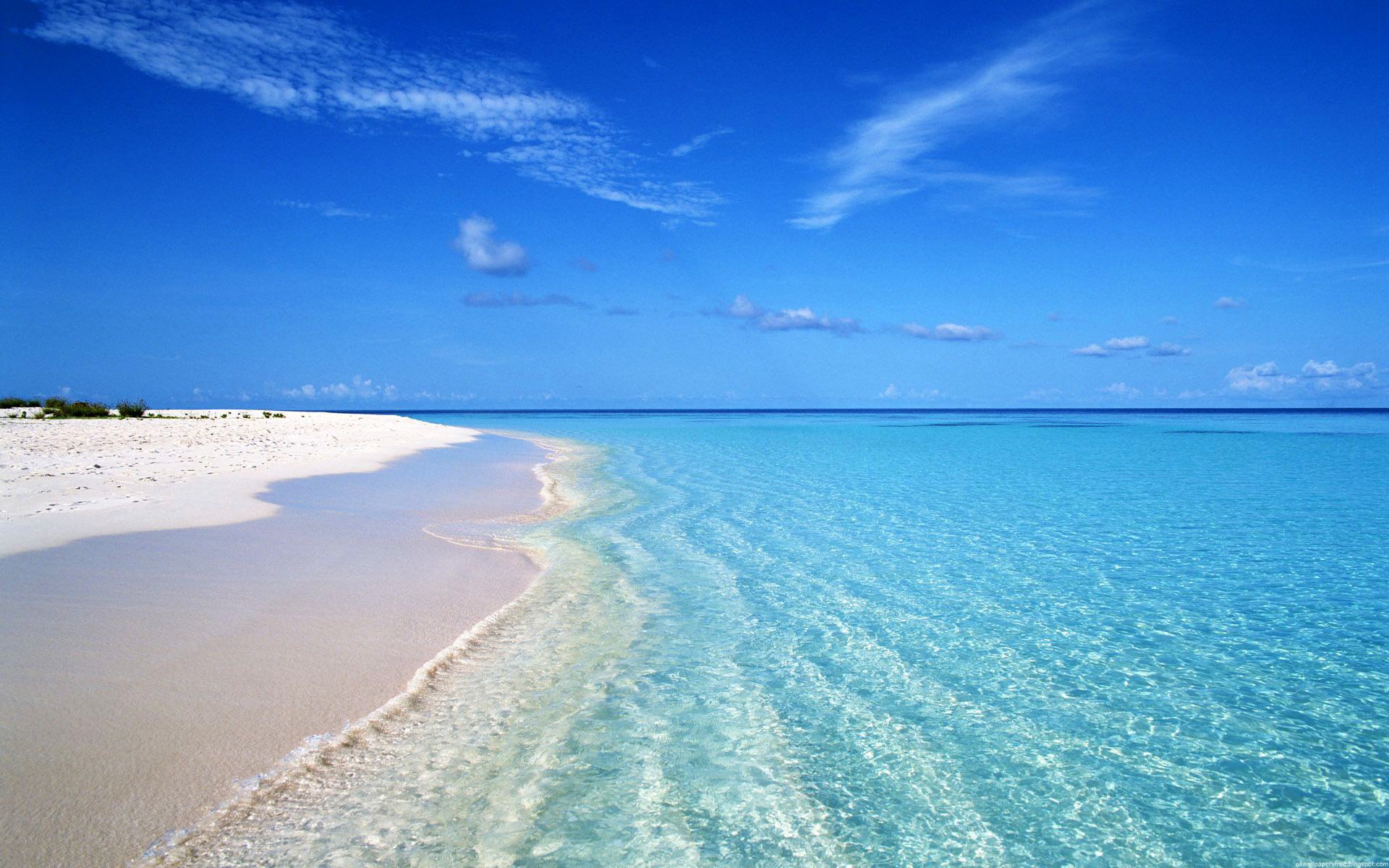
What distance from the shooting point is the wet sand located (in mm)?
3805

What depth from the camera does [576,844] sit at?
377 cm

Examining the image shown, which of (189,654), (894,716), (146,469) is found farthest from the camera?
(146,469)

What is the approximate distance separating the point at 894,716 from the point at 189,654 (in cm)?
545

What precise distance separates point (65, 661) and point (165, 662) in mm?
676

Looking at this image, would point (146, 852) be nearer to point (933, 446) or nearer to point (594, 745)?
point (594, 745)

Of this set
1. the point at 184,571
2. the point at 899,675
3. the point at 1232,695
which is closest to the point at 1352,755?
the point at 1232,695

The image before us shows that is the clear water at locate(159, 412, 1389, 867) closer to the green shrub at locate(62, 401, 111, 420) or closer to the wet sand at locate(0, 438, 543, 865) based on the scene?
the wet sand at locate(0, 438, 543, 865)

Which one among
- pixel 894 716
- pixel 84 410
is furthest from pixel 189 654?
pixel 84 410

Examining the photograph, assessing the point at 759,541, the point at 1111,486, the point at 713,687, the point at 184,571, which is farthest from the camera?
the point at 1111,486

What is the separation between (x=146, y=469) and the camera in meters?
16.6

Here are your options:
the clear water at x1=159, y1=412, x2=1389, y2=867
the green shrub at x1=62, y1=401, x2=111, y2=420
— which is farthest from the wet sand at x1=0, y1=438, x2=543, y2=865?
the green shrub at x1=62, y1=401, x2=111, y2=420

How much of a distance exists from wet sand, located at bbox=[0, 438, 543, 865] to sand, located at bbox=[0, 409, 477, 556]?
1.19 m

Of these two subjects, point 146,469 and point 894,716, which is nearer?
point 894,716

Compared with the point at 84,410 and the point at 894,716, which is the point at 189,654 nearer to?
the point at 894,716
